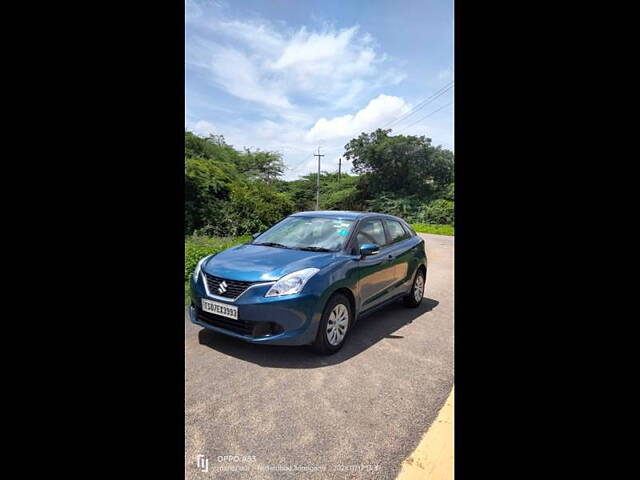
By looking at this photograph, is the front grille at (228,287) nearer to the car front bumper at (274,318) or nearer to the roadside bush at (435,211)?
the car front bumper at (274,318)

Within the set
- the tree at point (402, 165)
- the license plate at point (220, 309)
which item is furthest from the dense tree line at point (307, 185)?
the license plate at point (220, 309)

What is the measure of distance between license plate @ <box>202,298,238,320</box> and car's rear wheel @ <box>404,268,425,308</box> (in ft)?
7.73

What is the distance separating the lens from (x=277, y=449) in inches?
68.6

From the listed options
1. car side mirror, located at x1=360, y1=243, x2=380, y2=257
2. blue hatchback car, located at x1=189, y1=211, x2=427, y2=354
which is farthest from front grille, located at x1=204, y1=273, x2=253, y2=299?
car side mirror, located at x1=360, y1=243, x2=380, y2=257

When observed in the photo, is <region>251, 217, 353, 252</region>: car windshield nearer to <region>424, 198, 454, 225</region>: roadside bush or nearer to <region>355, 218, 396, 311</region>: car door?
<region>355, 218, 396, 311</region>: car door

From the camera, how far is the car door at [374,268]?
331 centimetres

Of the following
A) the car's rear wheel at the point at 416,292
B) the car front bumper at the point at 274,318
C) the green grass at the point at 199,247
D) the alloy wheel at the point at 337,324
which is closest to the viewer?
the car front bumper at the point at 274,318

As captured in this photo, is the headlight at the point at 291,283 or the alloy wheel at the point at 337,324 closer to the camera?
the headlight at the point at 291,283

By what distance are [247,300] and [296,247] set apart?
0.87 meters

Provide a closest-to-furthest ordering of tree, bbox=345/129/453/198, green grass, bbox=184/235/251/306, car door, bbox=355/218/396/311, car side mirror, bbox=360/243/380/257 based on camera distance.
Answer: car side mirror, bbox=360/243/380/257 < car door, bbox=355/218/396/311 < green grass, bbox=184/235/251/306 < tree, bbox=345/129/453/198

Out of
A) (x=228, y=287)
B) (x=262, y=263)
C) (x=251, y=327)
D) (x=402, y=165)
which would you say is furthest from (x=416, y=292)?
(x=402, y=165)

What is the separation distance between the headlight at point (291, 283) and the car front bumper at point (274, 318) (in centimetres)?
3

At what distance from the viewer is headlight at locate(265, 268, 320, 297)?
270 centimetres
